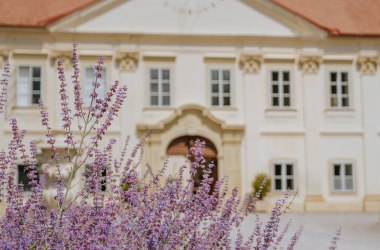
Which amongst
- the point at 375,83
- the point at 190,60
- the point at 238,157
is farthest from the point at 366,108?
the point at 190,60

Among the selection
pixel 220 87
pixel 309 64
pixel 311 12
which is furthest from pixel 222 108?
pixel 311 12

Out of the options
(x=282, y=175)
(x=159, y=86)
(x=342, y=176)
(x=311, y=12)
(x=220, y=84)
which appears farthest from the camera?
(x=311, y=12)

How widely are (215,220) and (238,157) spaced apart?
16815mm

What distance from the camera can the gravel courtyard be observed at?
1288 cm

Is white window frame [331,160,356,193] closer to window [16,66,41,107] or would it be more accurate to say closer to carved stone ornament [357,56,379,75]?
carved stone ornament [357,56,379,75]

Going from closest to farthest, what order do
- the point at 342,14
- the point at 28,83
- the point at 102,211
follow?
the point at 102,211
the point at 28,83
the point at 342,14

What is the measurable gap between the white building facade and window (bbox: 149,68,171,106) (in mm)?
36

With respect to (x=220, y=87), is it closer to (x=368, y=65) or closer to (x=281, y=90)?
(x=281, y=90)

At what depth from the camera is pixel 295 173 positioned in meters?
22.1

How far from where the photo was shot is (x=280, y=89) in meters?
22.5

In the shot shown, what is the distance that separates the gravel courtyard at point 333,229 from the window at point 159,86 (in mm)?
5463

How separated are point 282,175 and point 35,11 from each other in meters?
10.8

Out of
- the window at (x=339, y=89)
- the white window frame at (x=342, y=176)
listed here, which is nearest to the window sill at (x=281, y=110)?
the window at (x=339, y=89)

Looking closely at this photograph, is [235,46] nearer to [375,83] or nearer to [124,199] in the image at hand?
[375,83]
